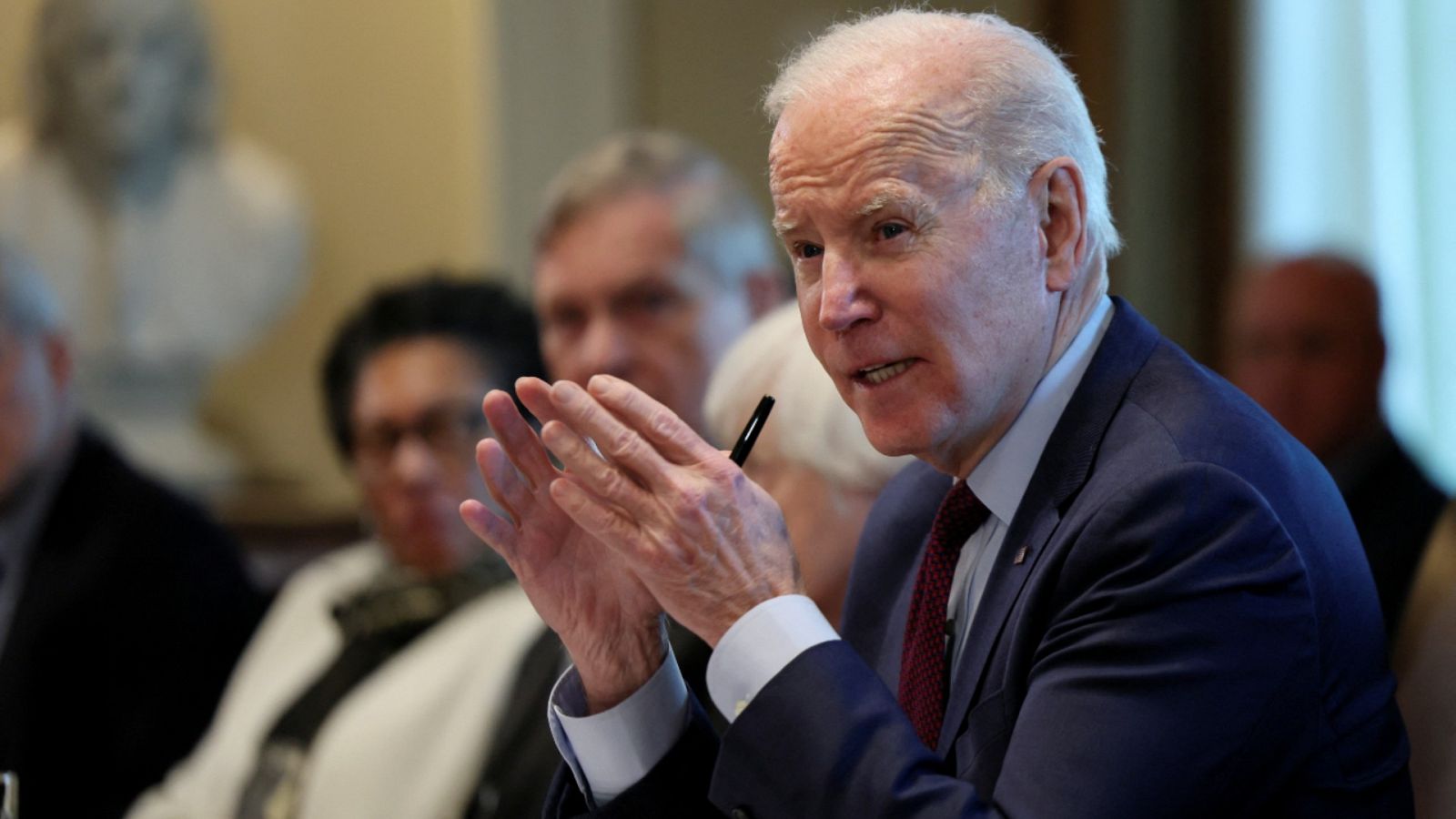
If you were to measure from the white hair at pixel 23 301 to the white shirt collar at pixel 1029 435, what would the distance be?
2.71 m

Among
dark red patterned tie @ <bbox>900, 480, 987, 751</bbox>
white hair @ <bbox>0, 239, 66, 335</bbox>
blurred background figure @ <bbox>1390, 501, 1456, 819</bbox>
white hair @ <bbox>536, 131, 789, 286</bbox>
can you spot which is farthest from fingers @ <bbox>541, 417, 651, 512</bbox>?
white hair @ <bbox>0, 239, 66, 335</bbox>

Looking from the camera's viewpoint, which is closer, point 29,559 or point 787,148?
point 787,148

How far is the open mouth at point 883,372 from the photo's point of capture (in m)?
1.60

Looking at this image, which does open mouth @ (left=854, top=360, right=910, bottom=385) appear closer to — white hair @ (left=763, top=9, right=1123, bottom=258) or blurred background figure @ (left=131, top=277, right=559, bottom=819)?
white hair @ (left=763, top=9, right=1123, bottom=258)

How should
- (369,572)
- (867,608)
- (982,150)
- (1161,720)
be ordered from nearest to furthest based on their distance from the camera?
1. (1161,720)
2. (982,150)
3. (867,608)
4. (369,572)

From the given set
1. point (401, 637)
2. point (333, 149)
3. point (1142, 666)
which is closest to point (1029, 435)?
point (1142, 666)

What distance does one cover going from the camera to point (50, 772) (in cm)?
349

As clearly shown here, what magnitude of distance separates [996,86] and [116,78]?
4.62 m

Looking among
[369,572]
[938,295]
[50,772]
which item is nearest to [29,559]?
[50,772]

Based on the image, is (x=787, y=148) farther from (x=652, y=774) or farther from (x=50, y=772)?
(x=50, y=772)

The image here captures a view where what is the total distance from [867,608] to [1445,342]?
8.70 ft

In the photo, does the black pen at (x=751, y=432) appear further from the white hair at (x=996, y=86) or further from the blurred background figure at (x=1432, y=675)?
the blurred background figure at (x=1432, y=675)

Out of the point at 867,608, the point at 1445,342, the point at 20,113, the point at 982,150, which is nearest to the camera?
the point at 982,150

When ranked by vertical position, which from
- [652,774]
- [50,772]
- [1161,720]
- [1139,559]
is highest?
[1139,559]
